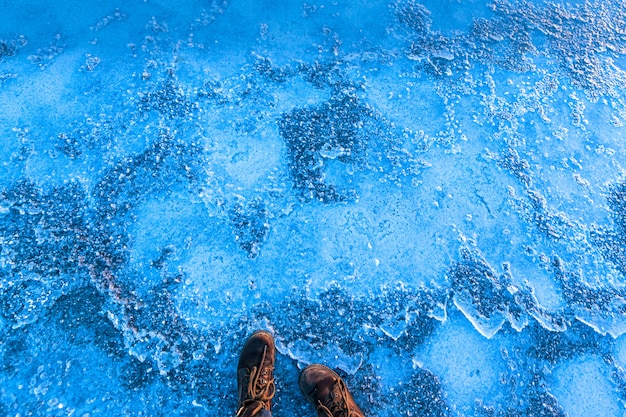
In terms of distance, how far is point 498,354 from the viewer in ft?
5.32

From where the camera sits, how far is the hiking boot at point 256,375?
4.52 ft

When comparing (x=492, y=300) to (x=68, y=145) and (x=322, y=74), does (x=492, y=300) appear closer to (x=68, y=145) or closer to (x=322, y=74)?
(x=322, y=74)

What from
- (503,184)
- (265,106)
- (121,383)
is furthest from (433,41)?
(121,383)

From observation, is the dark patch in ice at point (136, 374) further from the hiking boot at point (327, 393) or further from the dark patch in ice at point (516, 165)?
the dark patch in ice at point (516, 165)

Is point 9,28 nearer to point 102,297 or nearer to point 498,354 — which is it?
point 102,297

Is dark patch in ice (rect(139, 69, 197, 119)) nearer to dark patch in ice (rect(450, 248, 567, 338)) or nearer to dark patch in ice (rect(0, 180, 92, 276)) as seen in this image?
dark patch in ice (rect(0, 180, 92, 276))

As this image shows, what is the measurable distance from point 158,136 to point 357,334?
1281 mm

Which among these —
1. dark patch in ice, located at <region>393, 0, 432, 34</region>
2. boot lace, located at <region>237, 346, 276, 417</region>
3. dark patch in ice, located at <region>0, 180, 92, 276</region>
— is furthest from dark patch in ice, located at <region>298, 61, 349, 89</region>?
boot lace, located at <region>237, 346, 276, 417</region>

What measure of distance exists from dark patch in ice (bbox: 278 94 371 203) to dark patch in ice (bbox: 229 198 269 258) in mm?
208

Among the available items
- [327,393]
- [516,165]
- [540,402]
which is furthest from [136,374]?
[516,165]

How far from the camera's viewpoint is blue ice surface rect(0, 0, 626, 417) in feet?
4.95

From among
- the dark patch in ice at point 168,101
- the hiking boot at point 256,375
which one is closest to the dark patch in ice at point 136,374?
the hiking boot at point 256,375

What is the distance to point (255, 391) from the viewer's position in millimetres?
1384

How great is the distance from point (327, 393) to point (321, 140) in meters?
1.13
